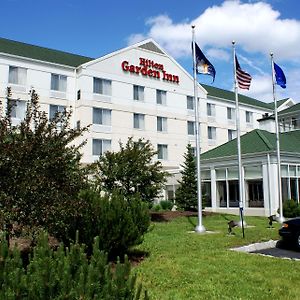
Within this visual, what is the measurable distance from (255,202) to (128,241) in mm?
19529

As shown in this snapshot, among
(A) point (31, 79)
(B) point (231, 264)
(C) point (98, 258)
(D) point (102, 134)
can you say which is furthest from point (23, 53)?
(C) point (98, 258)

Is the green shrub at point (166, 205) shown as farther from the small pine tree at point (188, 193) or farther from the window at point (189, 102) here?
the window at point (189, 102)

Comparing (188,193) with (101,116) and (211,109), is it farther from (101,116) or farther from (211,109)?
(211,109)

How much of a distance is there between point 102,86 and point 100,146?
221 inches

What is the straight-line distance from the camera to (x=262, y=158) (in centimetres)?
2702

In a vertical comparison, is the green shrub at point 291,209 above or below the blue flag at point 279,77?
below

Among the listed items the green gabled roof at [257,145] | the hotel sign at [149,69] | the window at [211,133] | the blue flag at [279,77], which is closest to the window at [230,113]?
the window at [211,133]

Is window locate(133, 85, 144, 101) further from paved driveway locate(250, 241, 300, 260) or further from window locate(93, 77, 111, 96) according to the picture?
paved driveway locate(250, 241, 300, 260)

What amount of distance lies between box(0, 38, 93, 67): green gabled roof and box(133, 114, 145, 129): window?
7477mm

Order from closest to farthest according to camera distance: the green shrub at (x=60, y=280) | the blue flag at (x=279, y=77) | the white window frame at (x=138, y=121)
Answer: the green shrub at (x=60, y=280) < the blue flag at (x=279, y=77) < the white window frame at (x=138, y=121)

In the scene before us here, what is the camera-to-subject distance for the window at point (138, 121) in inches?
1582

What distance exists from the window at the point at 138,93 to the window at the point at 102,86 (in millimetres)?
3013

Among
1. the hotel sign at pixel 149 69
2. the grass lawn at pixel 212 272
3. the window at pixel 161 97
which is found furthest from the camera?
the window at pixel 161 97

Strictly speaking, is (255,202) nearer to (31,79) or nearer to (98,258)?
(31,79)
